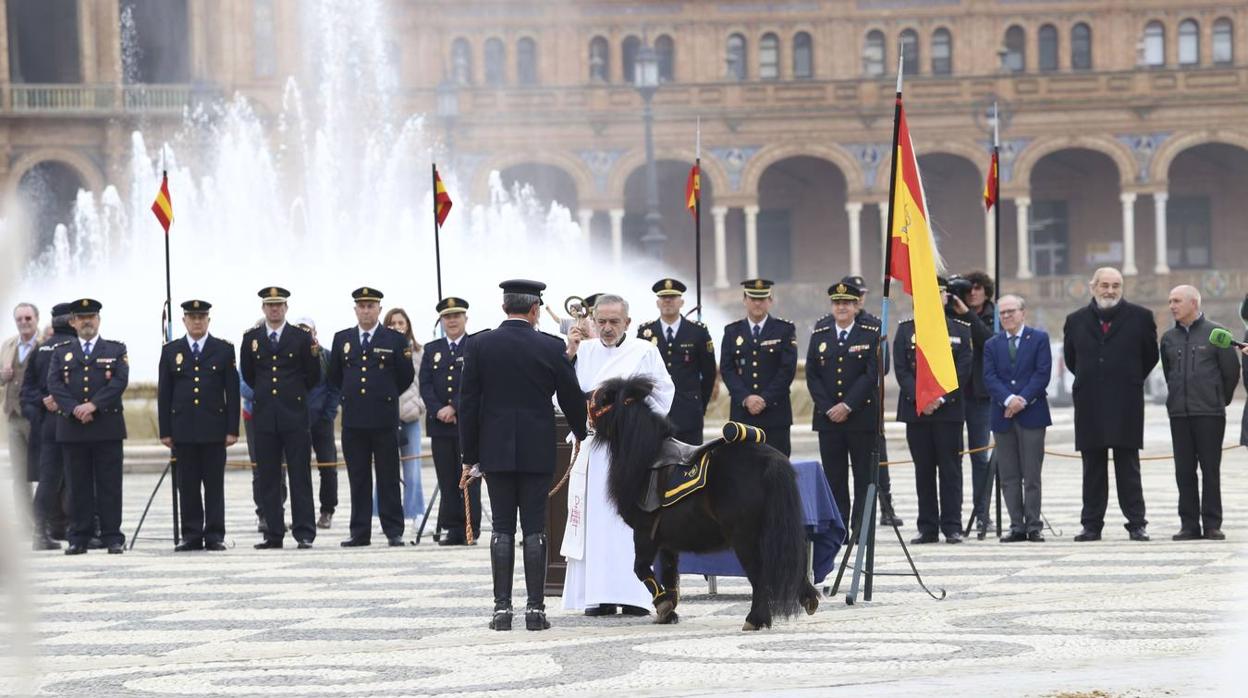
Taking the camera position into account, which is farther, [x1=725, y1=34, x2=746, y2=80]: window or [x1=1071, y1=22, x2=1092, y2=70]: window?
[x1=725, y1=34, x2=746, y2=80]: window

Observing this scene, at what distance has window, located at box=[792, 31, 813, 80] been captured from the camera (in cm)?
5512

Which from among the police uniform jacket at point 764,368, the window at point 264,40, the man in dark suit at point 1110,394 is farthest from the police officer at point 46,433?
the window at point 264,40

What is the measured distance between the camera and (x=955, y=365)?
43.1ft

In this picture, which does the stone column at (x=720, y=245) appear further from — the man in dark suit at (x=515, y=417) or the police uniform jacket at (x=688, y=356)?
the man in dark suit at (x=515, y=417)

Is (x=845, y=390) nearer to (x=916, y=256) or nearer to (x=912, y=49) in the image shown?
(x=916, y=256)

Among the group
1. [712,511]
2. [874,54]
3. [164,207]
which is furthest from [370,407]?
[874,54]

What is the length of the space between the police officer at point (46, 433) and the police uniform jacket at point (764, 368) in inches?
179

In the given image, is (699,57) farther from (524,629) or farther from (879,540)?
(524,629)

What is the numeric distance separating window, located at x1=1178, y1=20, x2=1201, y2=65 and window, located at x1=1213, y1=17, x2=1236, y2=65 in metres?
0.45

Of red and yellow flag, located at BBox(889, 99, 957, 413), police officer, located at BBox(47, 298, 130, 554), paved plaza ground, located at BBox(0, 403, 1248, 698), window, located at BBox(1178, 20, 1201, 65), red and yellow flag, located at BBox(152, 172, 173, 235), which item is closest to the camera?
paved plaza ground, located at BBox(0, 403, 1248, 698)

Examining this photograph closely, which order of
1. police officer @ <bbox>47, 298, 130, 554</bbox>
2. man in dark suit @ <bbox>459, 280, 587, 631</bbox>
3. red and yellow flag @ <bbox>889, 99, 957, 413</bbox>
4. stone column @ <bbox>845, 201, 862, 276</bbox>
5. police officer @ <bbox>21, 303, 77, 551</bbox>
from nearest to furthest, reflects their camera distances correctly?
man in dark suit @ <bbox>459, 280, 587, 631</bbox> → red and yellow flag @ <bbox>889, 99, 957, 413</bbox> → police officer @ <bbox>47, 298, 130, 554</bbox> → police officer @ <bbox>21, 303, 77, 551</bbox> → stone column @ <bbox>845, 201, 862, 276</bbox>

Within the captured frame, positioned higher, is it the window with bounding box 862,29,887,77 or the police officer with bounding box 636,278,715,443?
the window with bounding box 862,29,887,77

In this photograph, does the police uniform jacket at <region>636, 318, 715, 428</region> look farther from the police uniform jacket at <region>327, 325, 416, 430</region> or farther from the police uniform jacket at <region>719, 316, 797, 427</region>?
the police uniform jacket at <region>327, 325, 416, 430</region>

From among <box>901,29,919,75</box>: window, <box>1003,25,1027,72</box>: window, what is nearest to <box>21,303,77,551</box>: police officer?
<box>901,29,919,75</box>: window
